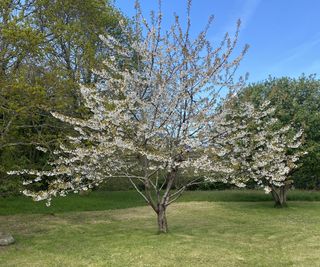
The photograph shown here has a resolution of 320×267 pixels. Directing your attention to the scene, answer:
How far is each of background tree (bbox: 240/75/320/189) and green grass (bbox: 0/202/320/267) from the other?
11.5ft

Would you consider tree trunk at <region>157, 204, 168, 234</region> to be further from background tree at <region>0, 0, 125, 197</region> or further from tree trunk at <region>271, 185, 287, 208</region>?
tree trunk at <region>271, 185, 287, 208</region>

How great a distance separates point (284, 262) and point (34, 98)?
27.9 feet

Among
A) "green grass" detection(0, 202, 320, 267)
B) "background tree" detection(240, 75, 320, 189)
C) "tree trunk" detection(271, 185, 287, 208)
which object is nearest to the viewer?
"green grass" detection(0, 202, 320, 267)

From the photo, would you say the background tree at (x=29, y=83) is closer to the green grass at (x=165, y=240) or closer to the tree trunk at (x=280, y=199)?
the green grass at (x=165, y=240)

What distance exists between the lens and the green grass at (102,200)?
19.5 metres

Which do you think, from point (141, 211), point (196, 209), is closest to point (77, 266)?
point (141, 211)

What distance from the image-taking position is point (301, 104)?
2022 centimetres

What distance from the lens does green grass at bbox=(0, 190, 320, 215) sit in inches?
770

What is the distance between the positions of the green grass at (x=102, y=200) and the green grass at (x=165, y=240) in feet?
8.60

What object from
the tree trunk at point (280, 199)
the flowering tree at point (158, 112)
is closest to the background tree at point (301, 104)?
the tree trunk at point (280, 199)

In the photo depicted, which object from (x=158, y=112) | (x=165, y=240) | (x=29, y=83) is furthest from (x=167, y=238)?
(x=29, y=83)

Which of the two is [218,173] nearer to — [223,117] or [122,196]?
[223,117]

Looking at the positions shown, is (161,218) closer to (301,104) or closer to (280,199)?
(280,199)

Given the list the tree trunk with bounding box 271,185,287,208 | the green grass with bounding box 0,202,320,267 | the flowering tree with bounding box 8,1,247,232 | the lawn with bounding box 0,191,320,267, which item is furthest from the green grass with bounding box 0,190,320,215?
the flowering tree with bounding box 8,1,247,232
